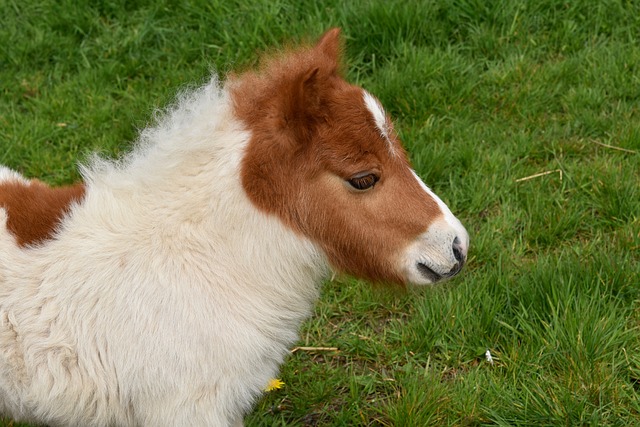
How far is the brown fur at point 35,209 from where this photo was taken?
120 inches

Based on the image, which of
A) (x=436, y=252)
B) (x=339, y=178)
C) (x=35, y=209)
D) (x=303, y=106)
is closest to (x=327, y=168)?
(x=339, y=178)

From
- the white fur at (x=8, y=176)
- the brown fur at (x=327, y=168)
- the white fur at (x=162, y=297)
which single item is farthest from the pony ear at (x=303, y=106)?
the white fur at (x=8, y=176)

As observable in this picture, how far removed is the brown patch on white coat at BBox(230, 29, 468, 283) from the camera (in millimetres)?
2848

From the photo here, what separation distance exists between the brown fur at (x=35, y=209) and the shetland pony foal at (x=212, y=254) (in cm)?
2

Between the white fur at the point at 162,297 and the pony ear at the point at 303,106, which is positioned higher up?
the pony ear at the point at 303,106

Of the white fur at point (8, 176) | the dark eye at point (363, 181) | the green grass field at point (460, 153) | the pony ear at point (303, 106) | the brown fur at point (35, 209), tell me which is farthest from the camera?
the green grass field at point (460, 153)

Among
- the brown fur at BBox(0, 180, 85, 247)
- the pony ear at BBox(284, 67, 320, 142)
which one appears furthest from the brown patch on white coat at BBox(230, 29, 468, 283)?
the brown fur at BBox(0, 180, 85, 247)

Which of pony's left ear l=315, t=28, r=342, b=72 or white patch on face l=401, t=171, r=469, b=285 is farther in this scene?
pony's left ear l=315, t=28, r=342, b=72

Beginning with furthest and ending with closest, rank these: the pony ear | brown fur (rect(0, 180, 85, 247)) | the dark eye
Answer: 1. brown fur (rect(0, 180, 85, 247))
2. the dark eye
3. the pony ear

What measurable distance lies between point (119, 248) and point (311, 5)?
327cm

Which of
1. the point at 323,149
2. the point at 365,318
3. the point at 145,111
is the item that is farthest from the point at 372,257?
the point at 145,111

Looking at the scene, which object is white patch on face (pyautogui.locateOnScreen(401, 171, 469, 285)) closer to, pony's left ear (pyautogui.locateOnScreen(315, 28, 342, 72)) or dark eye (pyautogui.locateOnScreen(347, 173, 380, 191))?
dark eye (pyautogui.locateOnScreen(347, 173, 380, 191))

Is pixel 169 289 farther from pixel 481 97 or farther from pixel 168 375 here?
pixel 481 97

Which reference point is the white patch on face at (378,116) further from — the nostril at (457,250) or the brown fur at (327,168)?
the nostril at (457,250)
